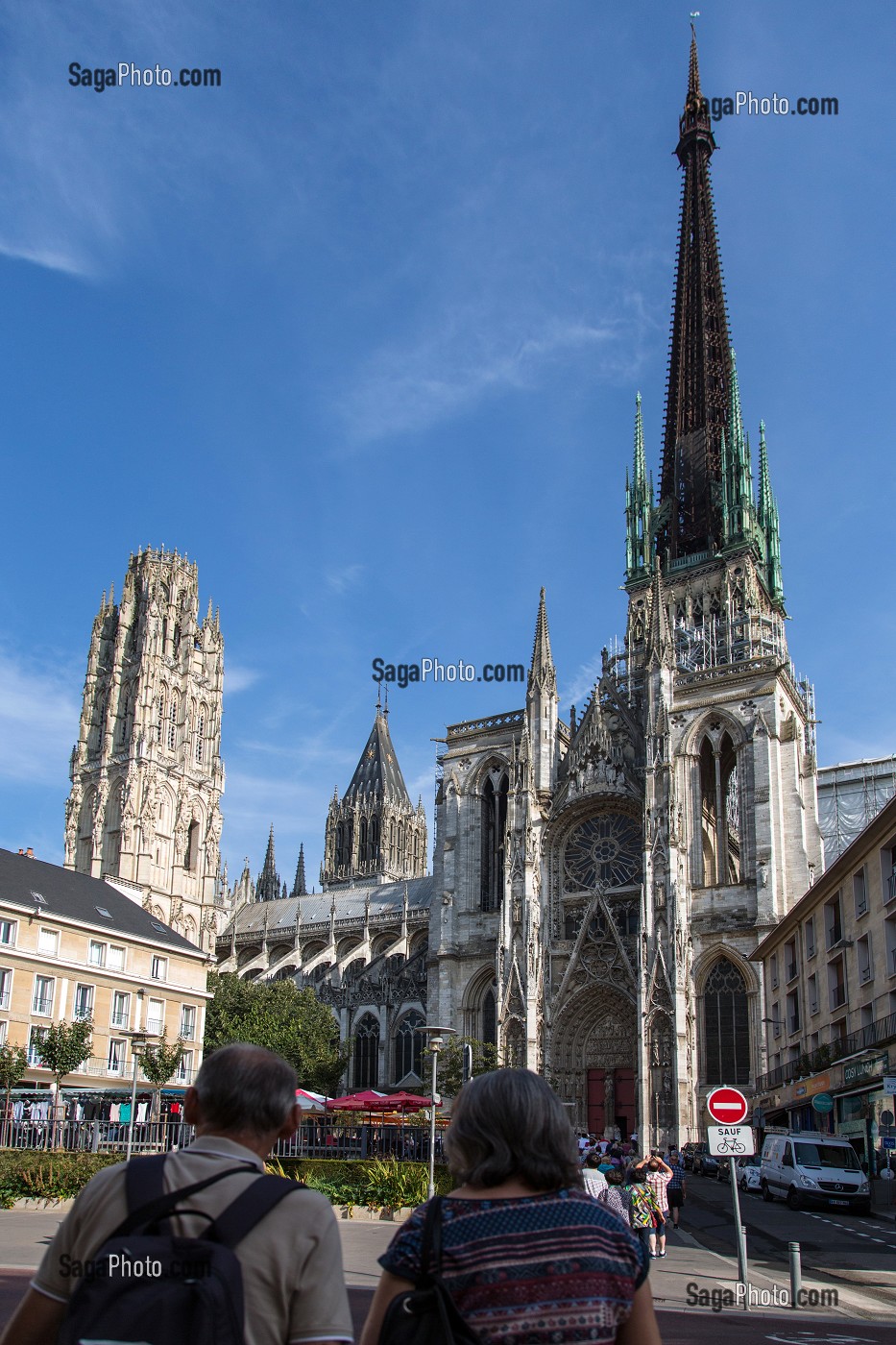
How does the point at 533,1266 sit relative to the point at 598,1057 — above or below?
above

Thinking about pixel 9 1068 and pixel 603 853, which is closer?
pixel 9 1068

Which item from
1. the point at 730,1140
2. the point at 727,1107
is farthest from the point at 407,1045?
the point at 730,1140

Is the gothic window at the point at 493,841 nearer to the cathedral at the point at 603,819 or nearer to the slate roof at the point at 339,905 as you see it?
the cathedral at the point at 603,819

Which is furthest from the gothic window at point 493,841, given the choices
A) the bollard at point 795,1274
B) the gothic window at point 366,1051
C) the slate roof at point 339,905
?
the bollard at point 795,1274

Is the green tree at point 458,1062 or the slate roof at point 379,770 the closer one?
the green tree at point 458,1062

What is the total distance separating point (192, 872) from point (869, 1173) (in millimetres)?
53558

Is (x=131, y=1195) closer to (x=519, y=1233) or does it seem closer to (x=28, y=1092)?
(x=519, y=1233)

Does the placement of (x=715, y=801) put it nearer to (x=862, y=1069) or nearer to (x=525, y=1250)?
(x=862, y=1069)

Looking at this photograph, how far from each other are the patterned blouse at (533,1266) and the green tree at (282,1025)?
48.3 m

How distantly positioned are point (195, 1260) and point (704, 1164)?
38528 mm

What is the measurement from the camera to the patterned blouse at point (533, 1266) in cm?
278

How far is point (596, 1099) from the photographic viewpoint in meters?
48.3

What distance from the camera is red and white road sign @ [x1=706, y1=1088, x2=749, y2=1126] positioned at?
12227mm

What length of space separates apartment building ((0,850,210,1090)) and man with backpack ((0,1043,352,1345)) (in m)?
31.5
